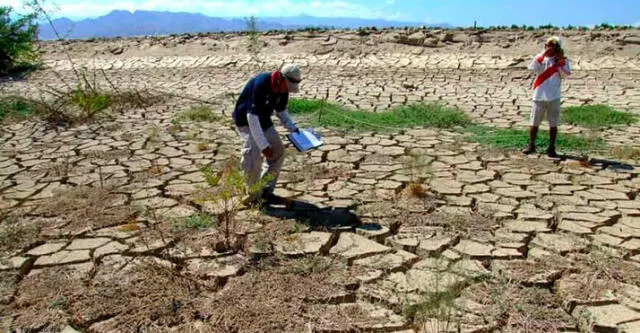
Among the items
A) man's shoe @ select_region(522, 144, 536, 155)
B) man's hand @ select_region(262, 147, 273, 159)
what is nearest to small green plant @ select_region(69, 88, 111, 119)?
man's hand @ select_region(262, 147, 273, 159)

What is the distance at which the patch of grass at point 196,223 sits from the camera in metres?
3.87

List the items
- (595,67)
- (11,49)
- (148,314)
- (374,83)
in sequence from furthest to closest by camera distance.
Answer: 1. (11,49)
2. (595,67)
3. (374,83)
4. (148,314)

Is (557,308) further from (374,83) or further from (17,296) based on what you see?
(374,83)

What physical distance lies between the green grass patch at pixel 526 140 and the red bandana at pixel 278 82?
3101 mm

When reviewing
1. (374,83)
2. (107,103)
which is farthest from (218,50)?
(107,103)

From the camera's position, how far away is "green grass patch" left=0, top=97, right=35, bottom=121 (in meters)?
7.88

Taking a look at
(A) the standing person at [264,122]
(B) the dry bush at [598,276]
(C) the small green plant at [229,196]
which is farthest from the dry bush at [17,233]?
(B) the dry bush at [598,276]

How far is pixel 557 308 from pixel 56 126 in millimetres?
6522

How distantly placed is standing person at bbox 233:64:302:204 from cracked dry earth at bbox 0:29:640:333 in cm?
40

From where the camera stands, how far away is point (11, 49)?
44.8ft

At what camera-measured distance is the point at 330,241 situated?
3.69 meters

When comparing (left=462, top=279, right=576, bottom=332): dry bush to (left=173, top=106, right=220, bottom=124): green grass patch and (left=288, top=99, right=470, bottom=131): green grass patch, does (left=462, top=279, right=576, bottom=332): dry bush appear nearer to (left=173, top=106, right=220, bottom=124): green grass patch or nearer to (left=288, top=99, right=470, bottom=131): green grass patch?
(left=288, top=99, right=470, bottom=131): green grass patch

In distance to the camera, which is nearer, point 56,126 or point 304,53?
point 56,126

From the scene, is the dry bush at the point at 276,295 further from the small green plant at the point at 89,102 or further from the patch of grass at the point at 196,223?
the small green plant at the point at 89,102
